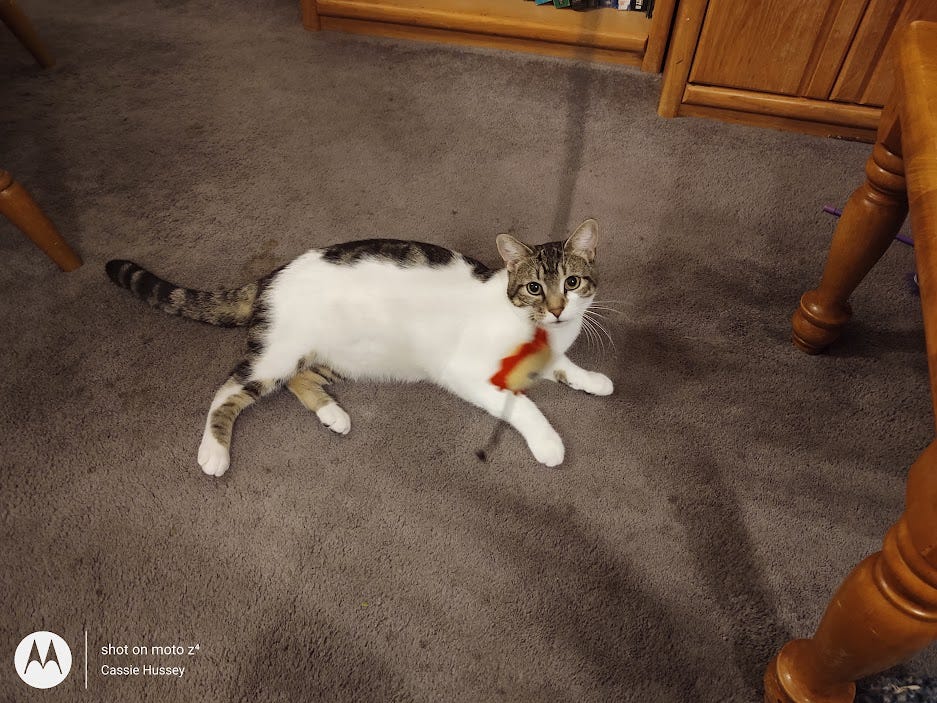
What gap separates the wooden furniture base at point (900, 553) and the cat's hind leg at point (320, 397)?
2.59 ft

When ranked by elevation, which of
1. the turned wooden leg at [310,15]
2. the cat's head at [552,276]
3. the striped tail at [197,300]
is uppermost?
the cat's head at [552,276]

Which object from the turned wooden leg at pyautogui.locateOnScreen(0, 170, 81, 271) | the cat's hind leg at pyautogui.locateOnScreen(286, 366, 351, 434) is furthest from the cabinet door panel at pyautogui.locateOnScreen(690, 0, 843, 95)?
the turned wooden leg at pyautogui.locateOnScreen(0, 170, 81, 271)

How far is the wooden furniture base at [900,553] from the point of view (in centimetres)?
60

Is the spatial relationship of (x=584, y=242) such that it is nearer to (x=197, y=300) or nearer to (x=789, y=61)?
(x=197, y=300)

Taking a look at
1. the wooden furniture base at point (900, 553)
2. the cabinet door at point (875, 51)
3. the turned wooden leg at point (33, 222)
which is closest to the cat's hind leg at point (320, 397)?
the turned wooden leg at point (33, 222)

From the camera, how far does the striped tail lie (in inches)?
51.1

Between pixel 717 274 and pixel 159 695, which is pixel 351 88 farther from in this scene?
pixel 159 695

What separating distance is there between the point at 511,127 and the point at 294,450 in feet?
3.90

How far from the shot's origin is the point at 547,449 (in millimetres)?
1146

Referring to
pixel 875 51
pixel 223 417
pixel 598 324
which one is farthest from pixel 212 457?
pixel 875 51

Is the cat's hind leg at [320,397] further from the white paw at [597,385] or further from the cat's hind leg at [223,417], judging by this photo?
the white paw at [597,385]

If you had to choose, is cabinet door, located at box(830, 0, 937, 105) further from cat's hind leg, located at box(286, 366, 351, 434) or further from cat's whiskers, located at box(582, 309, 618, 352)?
cat's hind leg, located at box(286, 366, 351, 434)

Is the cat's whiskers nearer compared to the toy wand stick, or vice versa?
the toy wand stick

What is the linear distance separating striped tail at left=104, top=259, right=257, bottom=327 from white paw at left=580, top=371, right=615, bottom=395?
680 mm
